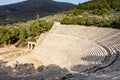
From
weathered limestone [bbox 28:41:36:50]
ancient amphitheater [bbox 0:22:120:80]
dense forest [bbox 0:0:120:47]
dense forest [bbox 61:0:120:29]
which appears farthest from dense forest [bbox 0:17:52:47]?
dense forest [bbox 61:0:120:29]

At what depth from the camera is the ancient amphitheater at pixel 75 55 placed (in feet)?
92.0

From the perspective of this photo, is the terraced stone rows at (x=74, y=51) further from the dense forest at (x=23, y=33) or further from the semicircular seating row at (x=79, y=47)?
the dense forest at (x=23, y=33)

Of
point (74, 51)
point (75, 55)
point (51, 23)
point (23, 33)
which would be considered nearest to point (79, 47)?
point (74, 51)

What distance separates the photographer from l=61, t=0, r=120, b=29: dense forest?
1938 inches

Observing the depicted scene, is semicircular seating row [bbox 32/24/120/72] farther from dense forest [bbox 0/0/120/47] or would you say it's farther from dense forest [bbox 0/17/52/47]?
dense forest [bbox 0/17/52/47]

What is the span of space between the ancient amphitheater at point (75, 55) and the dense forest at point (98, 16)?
85.2 inches

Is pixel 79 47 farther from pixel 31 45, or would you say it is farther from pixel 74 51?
pixel 31 45

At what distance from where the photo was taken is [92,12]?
62469mm

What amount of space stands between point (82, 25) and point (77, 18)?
2.64 meters

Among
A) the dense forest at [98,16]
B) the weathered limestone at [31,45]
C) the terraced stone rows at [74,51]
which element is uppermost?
the dense forest at [98,16]

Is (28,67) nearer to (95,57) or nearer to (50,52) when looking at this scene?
(50,52)

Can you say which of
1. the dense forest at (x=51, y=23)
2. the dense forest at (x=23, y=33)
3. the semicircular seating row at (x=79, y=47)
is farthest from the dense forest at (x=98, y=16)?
the dense forest at (x=23, y=33)

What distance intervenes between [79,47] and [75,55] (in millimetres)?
3383

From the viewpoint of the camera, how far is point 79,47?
135ft
